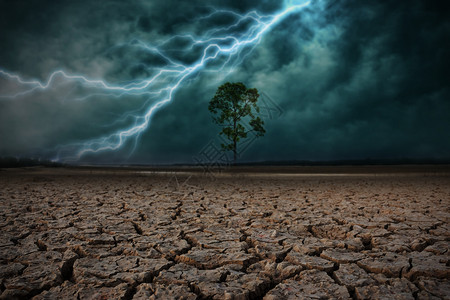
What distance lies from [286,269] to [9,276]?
209cm

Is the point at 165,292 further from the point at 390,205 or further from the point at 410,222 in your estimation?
the point at 390,205

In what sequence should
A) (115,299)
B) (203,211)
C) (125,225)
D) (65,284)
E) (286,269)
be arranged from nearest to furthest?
(115,299) → (65,284) → (286,269) → (125,225) → (203,211)

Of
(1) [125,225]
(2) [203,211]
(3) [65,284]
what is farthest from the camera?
(2) [203,211]

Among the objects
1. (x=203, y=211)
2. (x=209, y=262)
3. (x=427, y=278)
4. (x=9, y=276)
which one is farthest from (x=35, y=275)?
(x=427, y=278)

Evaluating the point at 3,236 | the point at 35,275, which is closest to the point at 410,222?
the point at 35,275

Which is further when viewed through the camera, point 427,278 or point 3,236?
point 3,236

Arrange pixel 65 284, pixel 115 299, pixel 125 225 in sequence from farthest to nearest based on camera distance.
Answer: pixel 125 225 → pixel 65 284 → pixel 115 299

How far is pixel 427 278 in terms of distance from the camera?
70.3 inches

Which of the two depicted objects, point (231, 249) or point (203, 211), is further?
point (203, 211)

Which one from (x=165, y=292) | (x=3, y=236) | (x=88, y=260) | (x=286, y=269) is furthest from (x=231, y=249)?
(x=3, y=236)

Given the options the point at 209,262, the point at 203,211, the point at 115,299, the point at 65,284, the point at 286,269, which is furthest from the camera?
the point at 203,211

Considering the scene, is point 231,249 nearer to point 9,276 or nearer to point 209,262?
point 209,262

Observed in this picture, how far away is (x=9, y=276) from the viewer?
1842 millimetres

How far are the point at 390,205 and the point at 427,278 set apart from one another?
3.28m
